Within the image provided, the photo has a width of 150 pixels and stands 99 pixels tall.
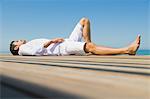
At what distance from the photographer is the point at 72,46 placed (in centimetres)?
301

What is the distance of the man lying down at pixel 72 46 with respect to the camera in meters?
2.71

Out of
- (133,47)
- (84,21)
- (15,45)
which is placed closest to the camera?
(133,47)

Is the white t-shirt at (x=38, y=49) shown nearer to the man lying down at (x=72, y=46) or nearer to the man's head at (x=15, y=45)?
the man lying down at (x=72, y=46)

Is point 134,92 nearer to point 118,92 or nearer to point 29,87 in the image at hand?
point 118,92

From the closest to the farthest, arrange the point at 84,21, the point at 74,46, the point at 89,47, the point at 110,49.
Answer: the point at 110,49, the point at 89,47, the point at 74,46, the point at 84,21

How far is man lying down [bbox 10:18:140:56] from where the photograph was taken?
2.71 meters

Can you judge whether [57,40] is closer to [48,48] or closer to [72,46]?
[48,48]

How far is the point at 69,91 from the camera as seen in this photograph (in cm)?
62

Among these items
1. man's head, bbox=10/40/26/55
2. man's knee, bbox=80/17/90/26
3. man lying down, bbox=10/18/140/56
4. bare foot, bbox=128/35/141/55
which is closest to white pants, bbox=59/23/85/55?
man lying down, bbox=10/18/140/56

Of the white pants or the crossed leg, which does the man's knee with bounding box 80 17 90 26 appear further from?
the crossed leg

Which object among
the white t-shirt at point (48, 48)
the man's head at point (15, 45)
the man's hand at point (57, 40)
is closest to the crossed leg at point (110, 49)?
the white t-shirt at point (48, 48)

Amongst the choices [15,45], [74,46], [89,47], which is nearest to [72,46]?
[74,46]

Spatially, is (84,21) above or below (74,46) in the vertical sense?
above

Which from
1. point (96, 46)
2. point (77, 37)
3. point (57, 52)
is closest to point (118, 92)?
point (96, 46)
